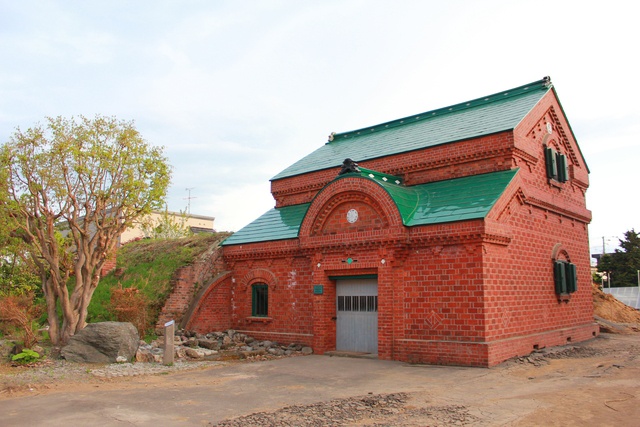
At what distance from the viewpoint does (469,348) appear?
45.1ft

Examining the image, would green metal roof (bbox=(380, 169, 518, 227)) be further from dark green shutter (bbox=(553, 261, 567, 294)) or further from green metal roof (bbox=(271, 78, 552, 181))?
dark green shutter (bbox=(553, 261, 567, 294))

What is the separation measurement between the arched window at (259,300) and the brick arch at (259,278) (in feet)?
0.74

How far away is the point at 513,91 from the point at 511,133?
4.38 metres

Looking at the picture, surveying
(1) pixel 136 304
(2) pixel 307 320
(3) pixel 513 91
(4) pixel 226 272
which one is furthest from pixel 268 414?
(3) pixel 513 91

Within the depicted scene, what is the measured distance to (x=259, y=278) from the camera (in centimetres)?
1991

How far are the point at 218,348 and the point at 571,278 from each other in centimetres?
1241

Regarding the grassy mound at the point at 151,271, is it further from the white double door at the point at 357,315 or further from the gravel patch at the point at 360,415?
the gravel patch at the point at 360,415

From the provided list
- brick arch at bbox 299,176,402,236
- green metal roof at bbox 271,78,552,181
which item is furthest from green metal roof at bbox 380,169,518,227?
green metal roof at bbox 271,78,552,181

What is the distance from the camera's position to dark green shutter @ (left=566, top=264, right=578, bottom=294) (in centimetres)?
1831

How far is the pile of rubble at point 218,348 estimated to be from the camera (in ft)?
52.5

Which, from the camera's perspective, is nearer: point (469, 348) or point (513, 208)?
point (469, 348)

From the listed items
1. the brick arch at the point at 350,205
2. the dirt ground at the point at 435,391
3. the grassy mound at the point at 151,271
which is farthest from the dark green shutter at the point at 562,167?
the grassy mound at the point at 151,271

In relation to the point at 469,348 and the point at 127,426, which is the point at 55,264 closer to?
the point at 127,426

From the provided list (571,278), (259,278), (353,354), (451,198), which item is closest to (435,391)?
(353,354)
